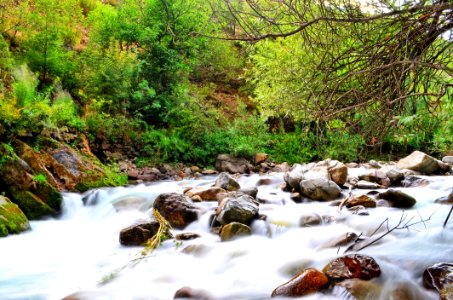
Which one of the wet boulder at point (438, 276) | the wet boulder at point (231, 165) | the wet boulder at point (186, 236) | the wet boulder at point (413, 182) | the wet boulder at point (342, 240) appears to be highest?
the wet boulder at point (438, 276)

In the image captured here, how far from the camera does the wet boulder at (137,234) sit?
16.1ft

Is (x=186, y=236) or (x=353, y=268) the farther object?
(x=186, y=236)

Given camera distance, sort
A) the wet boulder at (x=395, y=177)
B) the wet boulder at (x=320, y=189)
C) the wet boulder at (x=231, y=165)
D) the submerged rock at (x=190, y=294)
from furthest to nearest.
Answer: the wet boulder at (x=231, y=165) → the wet boulder at (x=395, y=177) → the wet boulder at (x=320, y=189) → the submerged rock at (x=190, y=294)

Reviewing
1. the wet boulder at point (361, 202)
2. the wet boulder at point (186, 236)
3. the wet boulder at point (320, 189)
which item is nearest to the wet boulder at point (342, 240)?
the wet boulder at point (361, 202)

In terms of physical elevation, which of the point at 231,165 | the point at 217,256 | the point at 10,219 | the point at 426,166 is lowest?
the point at 231,165

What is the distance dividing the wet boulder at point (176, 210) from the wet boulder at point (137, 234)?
0.61m

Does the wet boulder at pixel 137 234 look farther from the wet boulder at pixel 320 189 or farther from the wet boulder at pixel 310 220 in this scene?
the wet boulder at pixel 320 189

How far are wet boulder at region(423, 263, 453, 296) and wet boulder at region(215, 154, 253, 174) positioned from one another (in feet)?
28.9

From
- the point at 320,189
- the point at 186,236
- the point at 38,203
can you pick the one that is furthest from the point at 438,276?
the point at 38,203

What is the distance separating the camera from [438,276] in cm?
311

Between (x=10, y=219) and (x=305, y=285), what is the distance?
446 centimetres

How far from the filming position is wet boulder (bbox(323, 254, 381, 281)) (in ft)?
10.5

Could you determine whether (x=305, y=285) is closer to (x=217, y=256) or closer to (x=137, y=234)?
(x=217, y=256)

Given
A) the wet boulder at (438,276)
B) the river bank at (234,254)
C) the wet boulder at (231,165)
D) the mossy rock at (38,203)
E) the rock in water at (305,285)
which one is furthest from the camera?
the wet boulder at (231,165)
